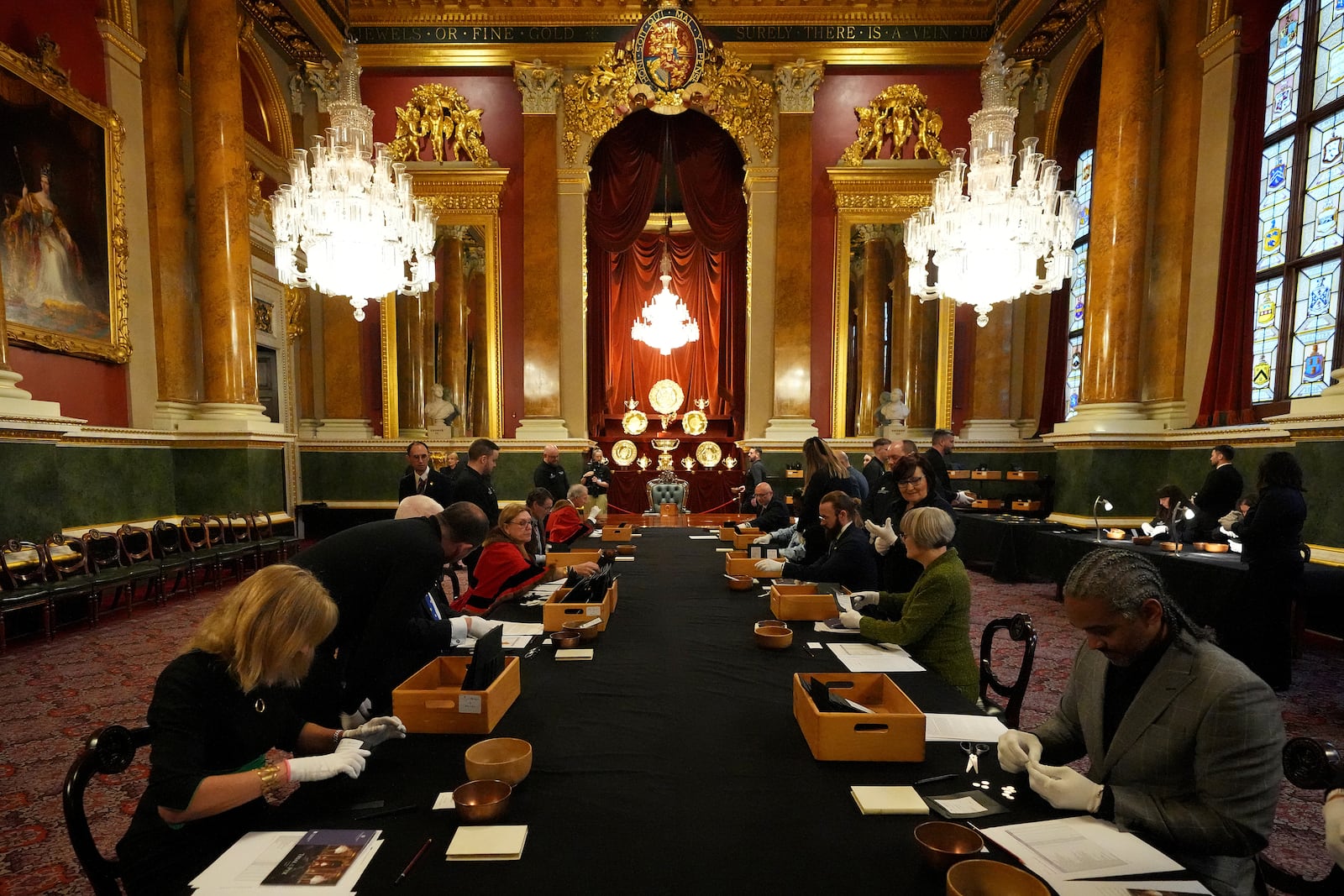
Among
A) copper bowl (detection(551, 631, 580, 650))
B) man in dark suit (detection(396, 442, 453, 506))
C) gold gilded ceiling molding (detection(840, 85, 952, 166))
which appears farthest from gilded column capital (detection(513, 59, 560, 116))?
copper bowl (detection(551, 631, 580, 650))

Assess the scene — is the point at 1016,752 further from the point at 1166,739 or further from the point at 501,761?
the point at 501,761

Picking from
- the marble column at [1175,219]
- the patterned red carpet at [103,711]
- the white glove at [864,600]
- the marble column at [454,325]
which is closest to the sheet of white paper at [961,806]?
the white glove at [864,600]

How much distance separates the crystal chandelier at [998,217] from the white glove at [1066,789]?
6.20 meters

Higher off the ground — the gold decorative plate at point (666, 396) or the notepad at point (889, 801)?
the gold decorative plate at point (666, 396)

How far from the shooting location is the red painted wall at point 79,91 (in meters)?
5.81

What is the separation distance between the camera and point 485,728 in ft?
5.78

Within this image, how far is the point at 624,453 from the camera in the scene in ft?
39.7

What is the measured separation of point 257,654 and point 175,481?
25.3ft

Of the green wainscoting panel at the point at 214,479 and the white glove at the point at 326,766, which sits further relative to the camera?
the green wainscoting panel at the point at 214,479

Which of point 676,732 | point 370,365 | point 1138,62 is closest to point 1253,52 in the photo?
point 1138,62

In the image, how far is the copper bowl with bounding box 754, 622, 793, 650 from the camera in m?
2.47

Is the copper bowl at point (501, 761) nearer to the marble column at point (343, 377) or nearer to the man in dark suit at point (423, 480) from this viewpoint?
the man in dark suit at point (423, 480)

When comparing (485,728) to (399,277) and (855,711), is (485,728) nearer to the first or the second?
(855,711)

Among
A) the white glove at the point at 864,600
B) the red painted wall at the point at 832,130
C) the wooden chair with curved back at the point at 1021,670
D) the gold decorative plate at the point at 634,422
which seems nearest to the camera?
the wooden chair with curved back at the point at 1021,670
